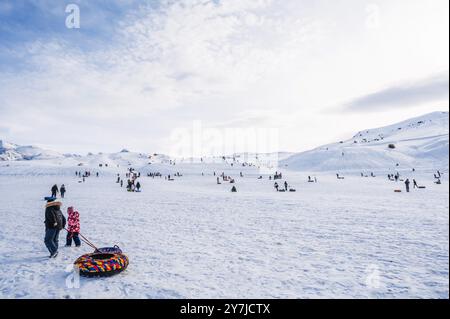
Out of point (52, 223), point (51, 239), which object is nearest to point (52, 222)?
point (52, 223)

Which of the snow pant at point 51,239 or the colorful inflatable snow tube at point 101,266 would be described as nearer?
the colorful inflatable snow tube at point 101,266

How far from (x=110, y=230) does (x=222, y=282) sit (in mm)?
7940

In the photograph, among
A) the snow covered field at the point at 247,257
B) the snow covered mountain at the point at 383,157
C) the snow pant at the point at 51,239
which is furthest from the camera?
the snow covered mountain at the point at 383,157

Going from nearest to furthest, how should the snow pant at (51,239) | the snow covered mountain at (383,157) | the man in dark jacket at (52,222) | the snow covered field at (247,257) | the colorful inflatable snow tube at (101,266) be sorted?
the snow covered field at (247,257) → the colorful inflatable snow tube at (101,266) → the man in dark jacket at (52,222) → the snow pant at (51,239) → the snow covered mountain at (383,157)

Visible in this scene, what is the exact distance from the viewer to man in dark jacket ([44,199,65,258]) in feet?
28.5

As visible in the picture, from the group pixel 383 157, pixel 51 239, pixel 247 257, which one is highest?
pixel 383 157

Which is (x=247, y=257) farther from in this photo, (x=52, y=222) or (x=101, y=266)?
(x=52, y=222)

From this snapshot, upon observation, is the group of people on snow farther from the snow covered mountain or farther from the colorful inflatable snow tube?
the snow covered mountain

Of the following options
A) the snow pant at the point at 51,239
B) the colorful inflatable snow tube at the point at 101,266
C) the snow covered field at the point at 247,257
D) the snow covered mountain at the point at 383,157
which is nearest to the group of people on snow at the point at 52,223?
the snow pant at the point at 51,239

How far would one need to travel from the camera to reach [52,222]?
28.5 feet

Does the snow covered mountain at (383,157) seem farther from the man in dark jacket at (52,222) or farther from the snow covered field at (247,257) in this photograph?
the man in dark jacket at (52,222)

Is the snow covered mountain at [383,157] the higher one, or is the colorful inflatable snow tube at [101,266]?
the snow covered mountain at [383,157]

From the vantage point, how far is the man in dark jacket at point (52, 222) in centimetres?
868
